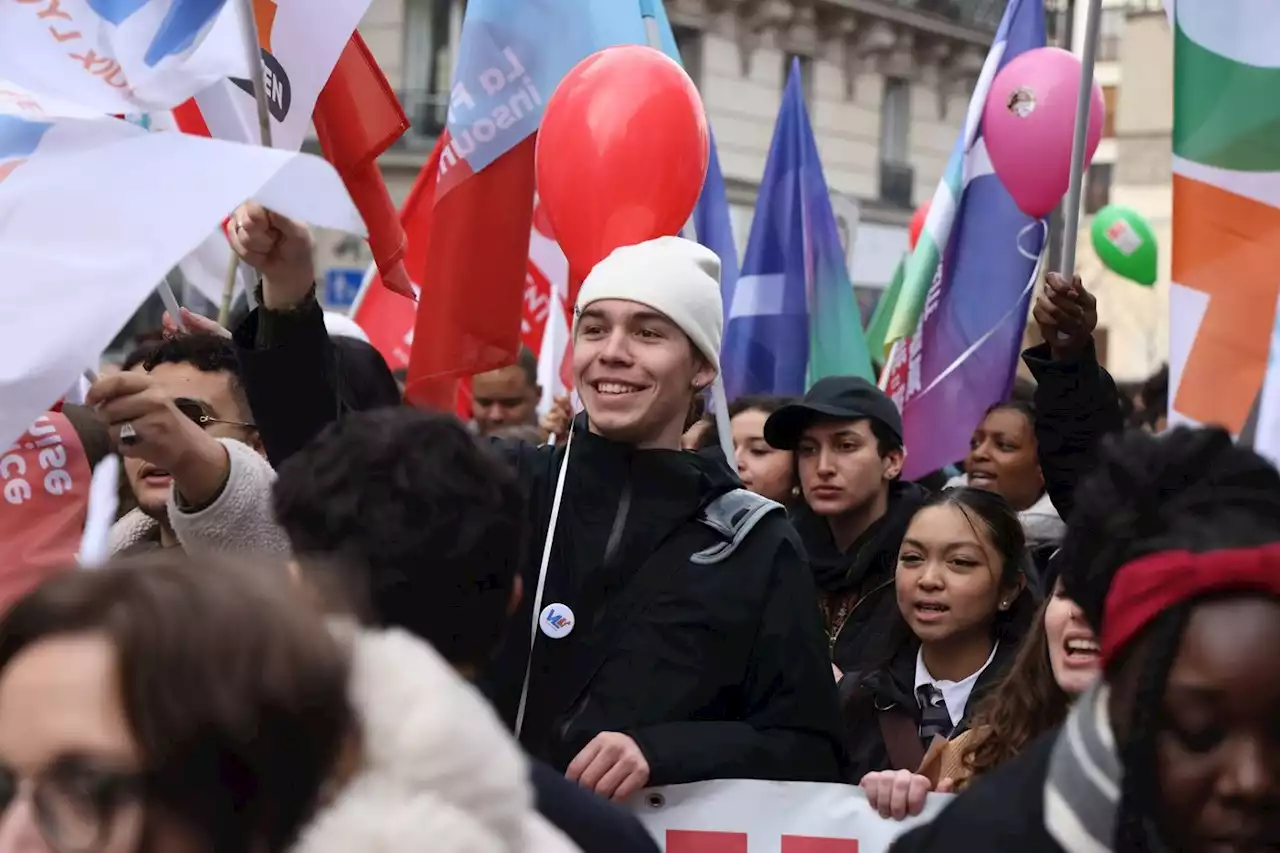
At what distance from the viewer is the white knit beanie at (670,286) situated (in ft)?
10.2

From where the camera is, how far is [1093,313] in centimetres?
353

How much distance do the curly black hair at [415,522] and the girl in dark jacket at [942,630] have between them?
76.0 inches

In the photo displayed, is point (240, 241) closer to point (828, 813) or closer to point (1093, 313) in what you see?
point (828, 813)

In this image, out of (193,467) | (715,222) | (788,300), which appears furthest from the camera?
(788,300)

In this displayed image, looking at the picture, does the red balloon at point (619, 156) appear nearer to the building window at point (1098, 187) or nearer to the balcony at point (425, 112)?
the balcony at point (425, 112)

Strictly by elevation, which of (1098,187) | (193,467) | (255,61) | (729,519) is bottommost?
(1098,187)

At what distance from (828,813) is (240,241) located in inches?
52.8

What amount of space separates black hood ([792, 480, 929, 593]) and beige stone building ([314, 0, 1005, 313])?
16.2m

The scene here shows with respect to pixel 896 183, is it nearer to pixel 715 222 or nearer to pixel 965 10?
pixel 965 10

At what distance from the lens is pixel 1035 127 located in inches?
228

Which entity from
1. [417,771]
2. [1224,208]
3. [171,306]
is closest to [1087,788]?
[417,771]

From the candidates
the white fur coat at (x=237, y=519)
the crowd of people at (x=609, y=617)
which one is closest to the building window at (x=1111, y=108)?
the crowd of people at (x=609, y=617)

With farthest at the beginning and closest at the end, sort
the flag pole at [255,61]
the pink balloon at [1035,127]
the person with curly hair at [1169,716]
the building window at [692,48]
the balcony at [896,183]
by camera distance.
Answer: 1. the balcony at [896,183]
2. the building window at [692,48]
3. the pink balloon at [1035,127]
4. the flag pole at [255,61]
5. the person with curly hair at [1169,716]

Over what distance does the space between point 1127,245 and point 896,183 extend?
1555cm
